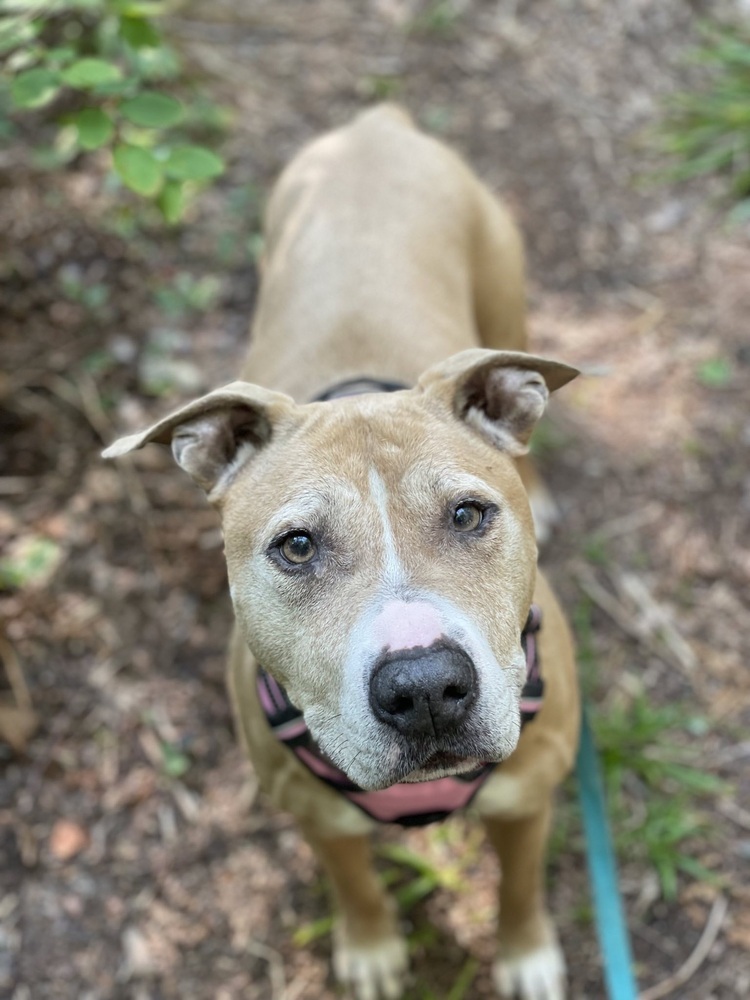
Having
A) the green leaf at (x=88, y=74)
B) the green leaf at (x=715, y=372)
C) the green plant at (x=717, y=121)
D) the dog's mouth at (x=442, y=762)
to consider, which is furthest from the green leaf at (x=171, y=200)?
the green plant at (x=717, y=121)

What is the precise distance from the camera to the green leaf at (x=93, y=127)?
3.07 metres

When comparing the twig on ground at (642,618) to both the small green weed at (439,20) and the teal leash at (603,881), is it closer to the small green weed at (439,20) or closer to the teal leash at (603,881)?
the teal leash at (603,881)

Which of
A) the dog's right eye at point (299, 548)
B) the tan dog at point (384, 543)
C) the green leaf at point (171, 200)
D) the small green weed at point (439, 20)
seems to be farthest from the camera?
the small green weed at point (439, 20)

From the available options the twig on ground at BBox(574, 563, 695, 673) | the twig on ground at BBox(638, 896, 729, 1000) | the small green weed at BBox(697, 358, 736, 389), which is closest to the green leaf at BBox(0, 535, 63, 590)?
the twig on ground at BBox(574, 563, 695, 673)

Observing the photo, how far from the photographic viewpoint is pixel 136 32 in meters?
3.32

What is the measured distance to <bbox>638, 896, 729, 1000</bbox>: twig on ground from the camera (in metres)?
3.78

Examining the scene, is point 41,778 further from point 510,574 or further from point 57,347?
point 510,574

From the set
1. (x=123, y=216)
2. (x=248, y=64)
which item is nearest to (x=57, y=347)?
(x=123, y=216)

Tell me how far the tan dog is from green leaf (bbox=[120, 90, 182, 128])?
89 centimetres

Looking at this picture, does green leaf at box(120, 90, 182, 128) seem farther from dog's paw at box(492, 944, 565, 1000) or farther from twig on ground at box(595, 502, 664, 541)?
dog's paw at box(492, 944, 565, 1000)

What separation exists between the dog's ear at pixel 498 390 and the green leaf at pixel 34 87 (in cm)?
149

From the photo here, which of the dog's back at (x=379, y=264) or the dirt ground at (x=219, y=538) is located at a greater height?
the dog's back at (x=379, y=264)

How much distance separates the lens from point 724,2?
695 centimetres

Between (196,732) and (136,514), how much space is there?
1.17 m
